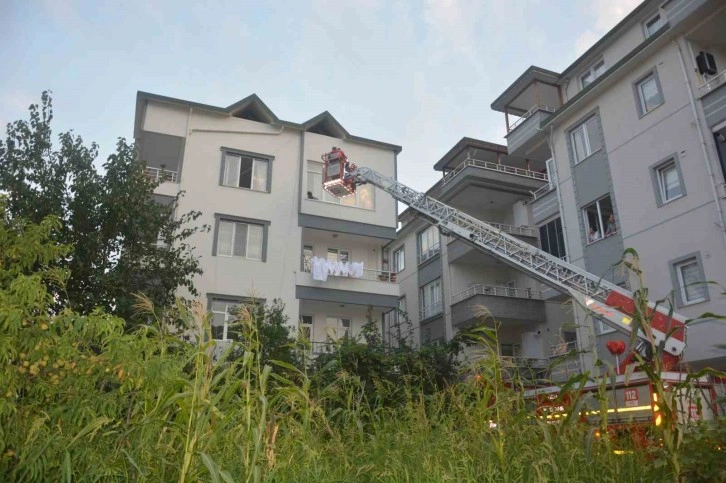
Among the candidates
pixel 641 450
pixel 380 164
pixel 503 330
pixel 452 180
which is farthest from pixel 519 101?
pixel 641 450

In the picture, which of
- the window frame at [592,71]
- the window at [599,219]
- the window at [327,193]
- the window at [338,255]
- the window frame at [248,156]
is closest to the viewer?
the window at [599,219]

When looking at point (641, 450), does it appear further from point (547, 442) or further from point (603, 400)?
point (547, 442)

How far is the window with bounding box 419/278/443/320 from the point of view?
30.9 meters

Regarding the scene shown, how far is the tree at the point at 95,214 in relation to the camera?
1463cm

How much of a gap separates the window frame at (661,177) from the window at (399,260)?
753 inches

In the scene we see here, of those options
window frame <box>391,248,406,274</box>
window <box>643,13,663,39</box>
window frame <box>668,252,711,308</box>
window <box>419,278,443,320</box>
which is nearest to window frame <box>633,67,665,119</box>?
window <box>643,13,663,39</box>

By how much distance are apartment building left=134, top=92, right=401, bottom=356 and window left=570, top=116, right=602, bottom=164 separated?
302 inches

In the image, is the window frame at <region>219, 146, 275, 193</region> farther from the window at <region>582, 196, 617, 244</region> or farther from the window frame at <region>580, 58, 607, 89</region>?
the window frame at <region>580, 58, 607, 89</region>

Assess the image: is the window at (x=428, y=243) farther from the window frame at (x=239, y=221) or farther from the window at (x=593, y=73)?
the window frame at (x=239, y=221)

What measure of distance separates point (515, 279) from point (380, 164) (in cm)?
940

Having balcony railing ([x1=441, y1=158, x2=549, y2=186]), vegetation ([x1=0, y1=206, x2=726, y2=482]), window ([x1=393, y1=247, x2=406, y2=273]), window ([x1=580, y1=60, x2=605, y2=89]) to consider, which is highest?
window ([x1=580, y1=60, x2=605, y2=89])

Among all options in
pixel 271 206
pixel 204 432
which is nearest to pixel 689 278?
pixel 271 206

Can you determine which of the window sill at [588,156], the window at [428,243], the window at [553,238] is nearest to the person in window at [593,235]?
the window at [553,238]

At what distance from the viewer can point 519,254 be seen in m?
18.7
